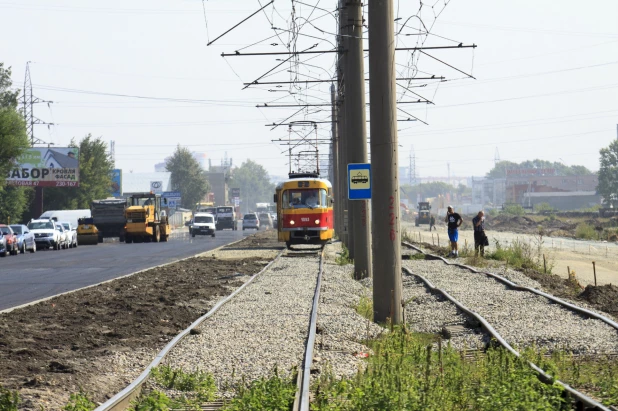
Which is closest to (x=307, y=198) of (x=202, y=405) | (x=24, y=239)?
(x=24, y=239)

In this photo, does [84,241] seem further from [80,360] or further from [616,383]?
[616,383]

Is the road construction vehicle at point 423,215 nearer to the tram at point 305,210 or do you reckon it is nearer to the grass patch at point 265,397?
the tram at point 305,210

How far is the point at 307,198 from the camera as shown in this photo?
42594 millimetres

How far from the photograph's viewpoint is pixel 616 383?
905 cm

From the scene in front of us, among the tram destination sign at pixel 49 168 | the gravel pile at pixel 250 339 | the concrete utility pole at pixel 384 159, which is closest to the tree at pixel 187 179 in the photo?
the tram destination sign at pixel 49 168

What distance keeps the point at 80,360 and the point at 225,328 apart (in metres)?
3.33

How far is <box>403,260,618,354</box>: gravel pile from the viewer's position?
12.7 meters

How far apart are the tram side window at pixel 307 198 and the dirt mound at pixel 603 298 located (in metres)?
22.7

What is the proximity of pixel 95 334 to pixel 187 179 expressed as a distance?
153258 mm

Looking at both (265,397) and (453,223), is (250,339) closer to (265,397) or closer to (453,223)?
(265,397)

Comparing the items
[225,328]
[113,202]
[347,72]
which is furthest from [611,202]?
[225,328]

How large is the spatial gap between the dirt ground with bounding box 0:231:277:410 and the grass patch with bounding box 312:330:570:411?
2445 millimetres

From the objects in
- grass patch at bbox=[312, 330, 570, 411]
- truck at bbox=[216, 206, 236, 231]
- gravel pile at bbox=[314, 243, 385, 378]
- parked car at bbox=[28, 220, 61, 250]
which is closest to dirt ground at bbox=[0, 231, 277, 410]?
gravel pile at bbox=[314, 243, 385, 378]

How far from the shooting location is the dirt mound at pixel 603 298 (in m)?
17.4
